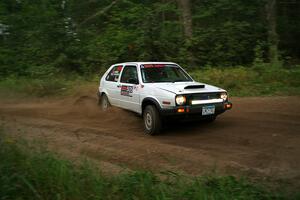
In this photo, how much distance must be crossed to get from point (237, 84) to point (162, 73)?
5860mm

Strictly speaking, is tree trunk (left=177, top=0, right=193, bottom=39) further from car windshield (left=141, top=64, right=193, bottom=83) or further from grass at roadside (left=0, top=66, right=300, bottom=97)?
car windshield (left=141, top=64, right=193, bottom=83)

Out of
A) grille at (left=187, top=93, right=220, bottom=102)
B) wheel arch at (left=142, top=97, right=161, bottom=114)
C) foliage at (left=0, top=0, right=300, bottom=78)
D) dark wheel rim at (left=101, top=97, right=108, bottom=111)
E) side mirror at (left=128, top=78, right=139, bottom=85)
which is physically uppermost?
foliage at (left=0, top=0, right=300, bottom=78)

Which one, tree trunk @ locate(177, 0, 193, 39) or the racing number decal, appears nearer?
the racing number decal

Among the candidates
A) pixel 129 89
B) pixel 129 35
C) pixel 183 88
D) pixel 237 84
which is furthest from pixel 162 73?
pixel 129 35

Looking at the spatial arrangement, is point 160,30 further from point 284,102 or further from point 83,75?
point 284,102

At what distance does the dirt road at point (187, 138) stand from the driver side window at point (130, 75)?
840mm

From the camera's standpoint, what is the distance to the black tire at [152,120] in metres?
8.03

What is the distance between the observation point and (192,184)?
4691 mm

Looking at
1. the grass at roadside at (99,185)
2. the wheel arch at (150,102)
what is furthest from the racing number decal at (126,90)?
the grass at roadside at (99,185)

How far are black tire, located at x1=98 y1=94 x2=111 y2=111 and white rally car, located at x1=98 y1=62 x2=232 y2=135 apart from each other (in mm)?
543

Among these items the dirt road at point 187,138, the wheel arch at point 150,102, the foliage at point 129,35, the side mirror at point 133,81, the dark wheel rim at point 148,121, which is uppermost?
the foliage at point 129,35

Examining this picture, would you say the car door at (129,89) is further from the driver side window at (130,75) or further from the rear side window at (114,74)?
the rear side window at (114,74)

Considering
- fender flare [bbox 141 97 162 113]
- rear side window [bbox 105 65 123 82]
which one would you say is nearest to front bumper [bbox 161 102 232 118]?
fender flare [bbox 141 97 162 113]

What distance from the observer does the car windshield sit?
8805 millimetres
